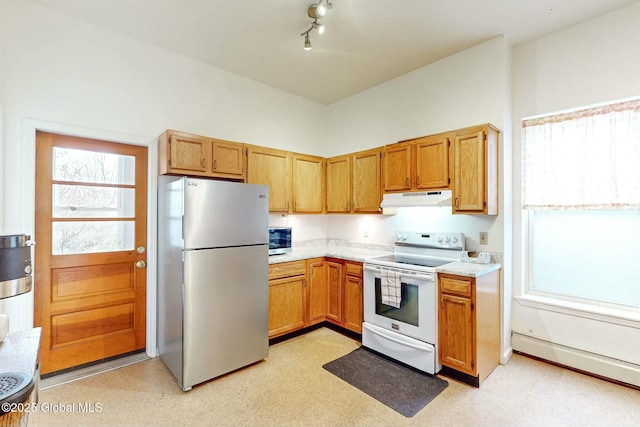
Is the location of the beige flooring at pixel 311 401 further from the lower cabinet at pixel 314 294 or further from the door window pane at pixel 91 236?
the door window pane at pixel 91 236

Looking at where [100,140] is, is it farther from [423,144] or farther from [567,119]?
[567,119]

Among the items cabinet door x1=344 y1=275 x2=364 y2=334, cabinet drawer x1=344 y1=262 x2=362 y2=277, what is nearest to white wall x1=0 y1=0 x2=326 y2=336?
cabinet drawer x1=344 y1=262 x2=362 y2=277

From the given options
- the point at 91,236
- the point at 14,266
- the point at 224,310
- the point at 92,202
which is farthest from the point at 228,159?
the point at 14,266

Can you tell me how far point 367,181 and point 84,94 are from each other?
2.93 m

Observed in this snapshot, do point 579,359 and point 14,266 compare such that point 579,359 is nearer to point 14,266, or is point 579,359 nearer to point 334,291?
point 334,291

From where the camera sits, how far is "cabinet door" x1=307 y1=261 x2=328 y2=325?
11.7 feet

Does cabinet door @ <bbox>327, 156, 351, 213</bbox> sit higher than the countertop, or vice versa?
cabinet door @ <bbox>327, 156, 351, 213</bbox>

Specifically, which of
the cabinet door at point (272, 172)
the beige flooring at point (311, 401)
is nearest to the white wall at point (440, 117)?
the beige flooring at point (311, 401)

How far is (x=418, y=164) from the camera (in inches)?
122

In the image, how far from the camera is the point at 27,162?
93.0 inches

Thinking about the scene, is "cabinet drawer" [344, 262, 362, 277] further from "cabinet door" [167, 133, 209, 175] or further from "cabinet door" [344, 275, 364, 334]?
"cabinet door" [167, 133, 209, 175]

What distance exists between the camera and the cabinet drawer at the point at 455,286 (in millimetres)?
2471

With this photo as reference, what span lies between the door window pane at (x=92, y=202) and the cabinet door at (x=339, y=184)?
7.64ft

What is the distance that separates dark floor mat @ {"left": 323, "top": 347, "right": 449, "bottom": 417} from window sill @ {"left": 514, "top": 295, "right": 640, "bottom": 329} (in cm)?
121
